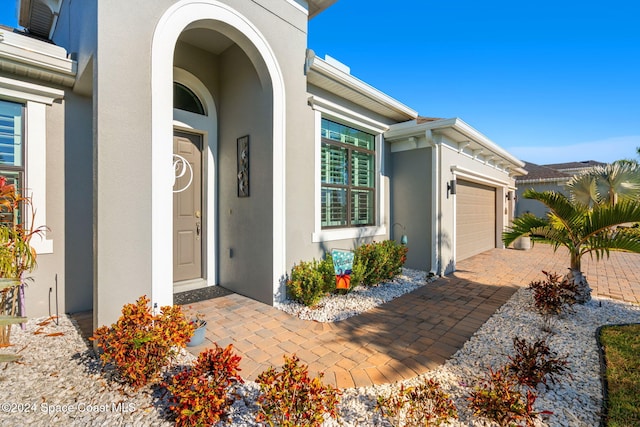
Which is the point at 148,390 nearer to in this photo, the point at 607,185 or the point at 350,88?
the point at 350,88

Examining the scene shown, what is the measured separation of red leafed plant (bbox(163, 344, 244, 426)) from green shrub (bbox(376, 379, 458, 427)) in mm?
1209

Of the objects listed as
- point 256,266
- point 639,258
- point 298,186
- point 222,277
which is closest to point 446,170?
point 298,186

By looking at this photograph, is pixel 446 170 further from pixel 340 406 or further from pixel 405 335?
pixel 340 406

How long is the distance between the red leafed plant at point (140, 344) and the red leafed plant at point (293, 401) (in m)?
1.04

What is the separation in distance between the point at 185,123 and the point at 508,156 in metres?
10.5

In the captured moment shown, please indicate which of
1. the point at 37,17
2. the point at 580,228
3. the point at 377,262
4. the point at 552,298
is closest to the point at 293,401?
the point at 377,262

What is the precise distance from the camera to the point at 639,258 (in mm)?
9492

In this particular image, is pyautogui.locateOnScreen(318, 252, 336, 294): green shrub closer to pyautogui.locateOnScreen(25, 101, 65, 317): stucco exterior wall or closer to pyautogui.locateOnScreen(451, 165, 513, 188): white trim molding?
pyautogui.locateOnScreen(25, 101, 65, 317): stucco exterior wall

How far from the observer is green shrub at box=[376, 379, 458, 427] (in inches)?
80.4

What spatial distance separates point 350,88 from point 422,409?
17.6 feet

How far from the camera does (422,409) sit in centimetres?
209

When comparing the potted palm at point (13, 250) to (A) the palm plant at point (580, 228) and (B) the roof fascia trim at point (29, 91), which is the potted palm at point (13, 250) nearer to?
(B) the roof fascia trim at point (29, 91)

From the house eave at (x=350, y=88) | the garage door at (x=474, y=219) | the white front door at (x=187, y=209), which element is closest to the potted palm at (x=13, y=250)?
the white front door at (x=187, y=209)

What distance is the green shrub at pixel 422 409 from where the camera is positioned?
2.04 meters
